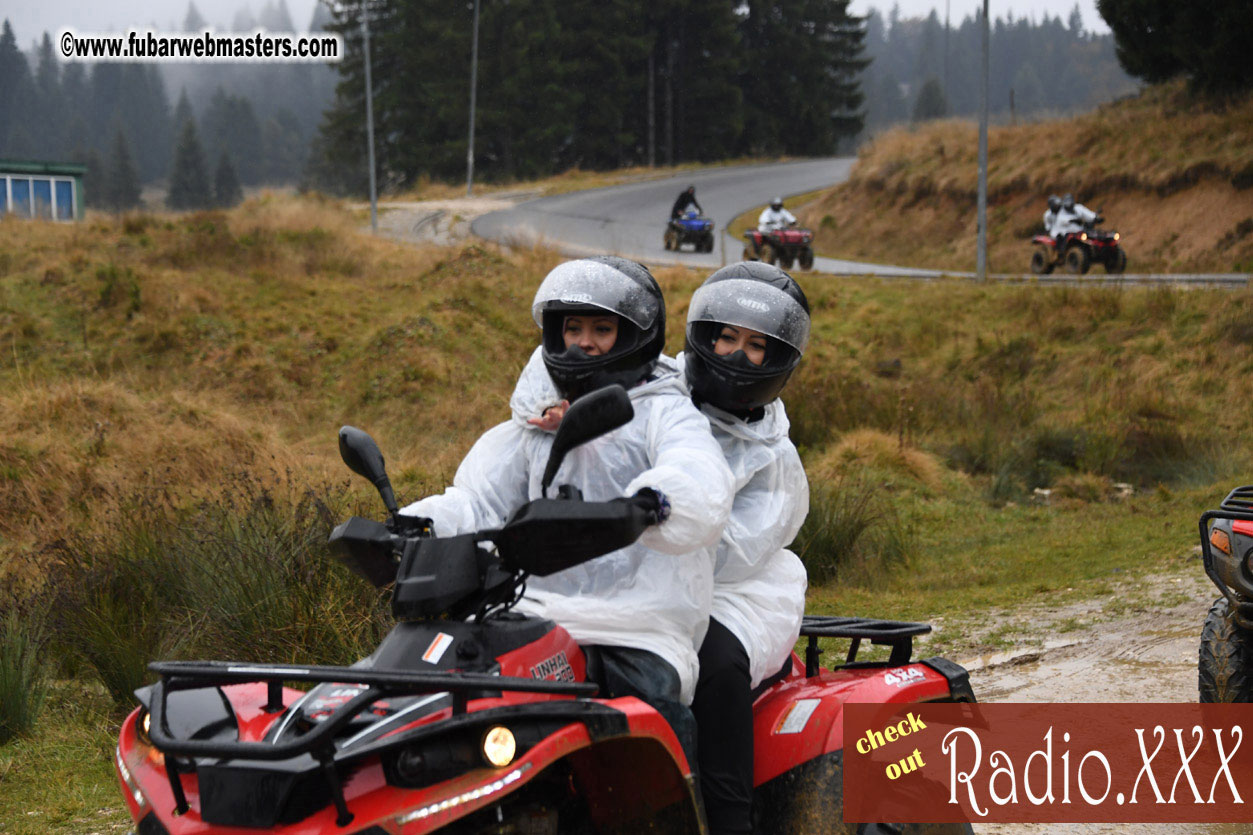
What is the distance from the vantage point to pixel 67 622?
6777 mm

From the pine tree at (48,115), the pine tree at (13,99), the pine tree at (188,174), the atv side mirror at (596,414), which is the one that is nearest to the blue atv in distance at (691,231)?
the atv side mirror at (596,414)

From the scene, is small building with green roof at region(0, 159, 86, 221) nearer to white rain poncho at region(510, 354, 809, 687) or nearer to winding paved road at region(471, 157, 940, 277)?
winding paved road at region(471, 157, 940, 277)

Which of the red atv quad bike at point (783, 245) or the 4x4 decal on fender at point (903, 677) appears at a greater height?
the red atv quad bike at point (783, 245)

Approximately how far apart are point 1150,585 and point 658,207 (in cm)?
3497

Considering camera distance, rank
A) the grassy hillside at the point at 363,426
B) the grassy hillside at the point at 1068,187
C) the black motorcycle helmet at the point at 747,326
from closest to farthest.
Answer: the black motorcycle helmet at the point at 747,326, the grassy hillside at the point at 363,426, the grassy hillside at the point at 1068,187

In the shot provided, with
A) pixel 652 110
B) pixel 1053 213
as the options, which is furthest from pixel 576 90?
pixel 1053 213

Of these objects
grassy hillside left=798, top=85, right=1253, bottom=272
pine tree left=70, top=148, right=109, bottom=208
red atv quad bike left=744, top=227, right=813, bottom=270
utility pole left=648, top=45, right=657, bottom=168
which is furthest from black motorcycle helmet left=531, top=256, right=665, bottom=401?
pine tree left=70, top=148, right=109, bottom=208

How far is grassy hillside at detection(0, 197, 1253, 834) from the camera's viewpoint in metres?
6.54

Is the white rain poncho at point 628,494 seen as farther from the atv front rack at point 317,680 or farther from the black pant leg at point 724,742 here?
the atv front rack at point 317,680

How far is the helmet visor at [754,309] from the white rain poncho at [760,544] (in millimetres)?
249

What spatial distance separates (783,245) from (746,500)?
77.3ft

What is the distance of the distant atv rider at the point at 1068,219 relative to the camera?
25047 mm

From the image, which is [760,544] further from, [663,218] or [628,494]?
[663,218]

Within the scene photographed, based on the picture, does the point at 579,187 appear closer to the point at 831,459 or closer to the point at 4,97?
the point at 831,459
